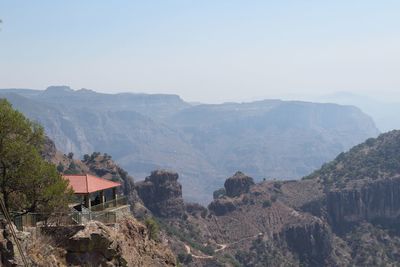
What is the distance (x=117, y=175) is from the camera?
4926 inches

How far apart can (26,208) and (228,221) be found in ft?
374

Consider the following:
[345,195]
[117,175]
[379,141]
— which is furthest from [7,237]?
[379,141]

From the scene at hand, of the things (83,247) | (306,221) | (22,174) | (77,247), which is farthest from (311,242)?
(22,174)

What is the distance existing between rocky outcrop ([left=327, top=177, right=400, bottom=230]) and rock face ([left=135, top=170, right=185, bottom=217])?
1475 inches

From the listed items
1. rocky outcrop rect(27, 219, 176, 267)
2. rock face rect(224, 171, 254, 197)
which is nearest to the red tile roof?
rocky outcrop rect(27, 219, 176, 267)

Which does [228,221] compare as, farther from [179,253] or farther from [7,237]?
[7,237]

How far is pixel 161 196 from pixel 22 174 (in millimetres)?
109594

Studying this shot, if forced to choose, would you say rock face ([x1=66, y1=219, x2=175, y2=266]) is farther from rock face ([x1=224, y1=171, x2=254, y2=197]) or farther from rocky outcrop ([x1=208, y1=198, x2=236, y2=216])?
rock face ([x1=224, y1=171, x2=254, y2=197])

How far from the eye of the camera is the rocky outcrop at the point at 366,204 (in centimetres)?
15212

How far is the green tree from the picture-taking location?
3141 cm

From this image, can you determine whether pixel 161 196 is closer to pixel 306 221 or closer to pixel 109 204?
pixel 306 221

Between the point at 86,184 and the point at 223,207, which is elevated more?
the point at 86,184

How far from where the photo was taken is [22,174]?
31797 mm

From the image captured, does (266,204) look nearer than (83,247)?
No
